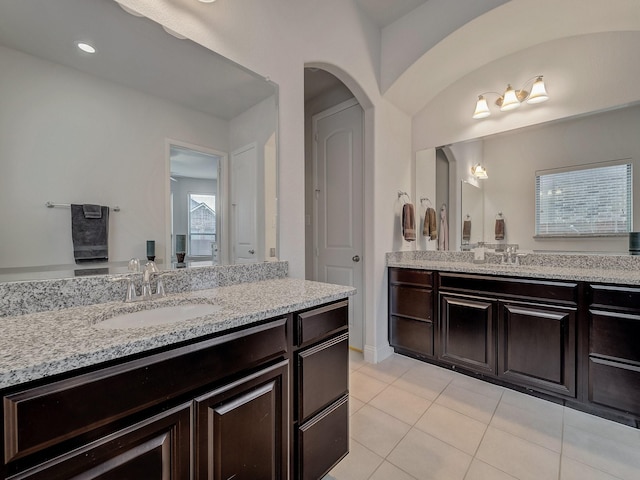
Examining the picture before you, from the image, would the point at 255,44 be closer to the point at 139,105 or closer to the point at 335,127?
the point at 139,105

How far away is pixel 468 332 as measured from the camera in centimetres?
226

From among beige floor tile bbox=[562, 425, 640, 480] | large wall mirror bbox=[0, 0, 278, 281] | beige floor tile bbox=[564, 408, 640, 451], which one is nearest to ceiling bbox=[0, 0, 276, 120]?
large wall mirror bbox=[0, 0, 278, 281]

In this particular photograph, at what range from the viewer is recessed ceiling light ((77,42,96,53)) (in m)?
1.12

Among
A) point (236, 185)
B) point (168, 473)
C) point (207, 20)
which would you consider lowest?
point (168, 473)

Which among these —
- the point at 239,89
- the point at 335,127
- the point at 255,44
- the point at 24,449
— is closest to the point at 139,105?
the point at 239,89

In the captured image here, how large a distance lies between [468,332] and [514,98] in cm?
Answer: 199

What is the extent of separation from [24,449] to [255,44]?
6.11ft

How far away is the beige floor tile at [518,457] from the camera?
4.56 ft

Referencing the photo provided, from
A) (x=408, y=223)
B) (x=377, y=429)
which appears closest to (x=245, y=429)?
(x=377, y=429)

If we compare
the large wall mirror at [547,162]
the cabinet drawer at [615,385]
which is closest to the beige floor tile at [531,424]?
the cabinet drawer at [615,385]

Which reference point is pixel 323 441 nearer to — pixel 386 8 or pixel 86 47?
pixel 86 47

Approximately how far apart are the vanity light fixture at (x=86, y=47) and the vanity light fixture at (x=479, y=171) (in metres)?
2.86

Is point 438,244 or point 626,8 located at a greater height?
point 626,8

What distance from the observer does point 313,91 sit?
312cm
